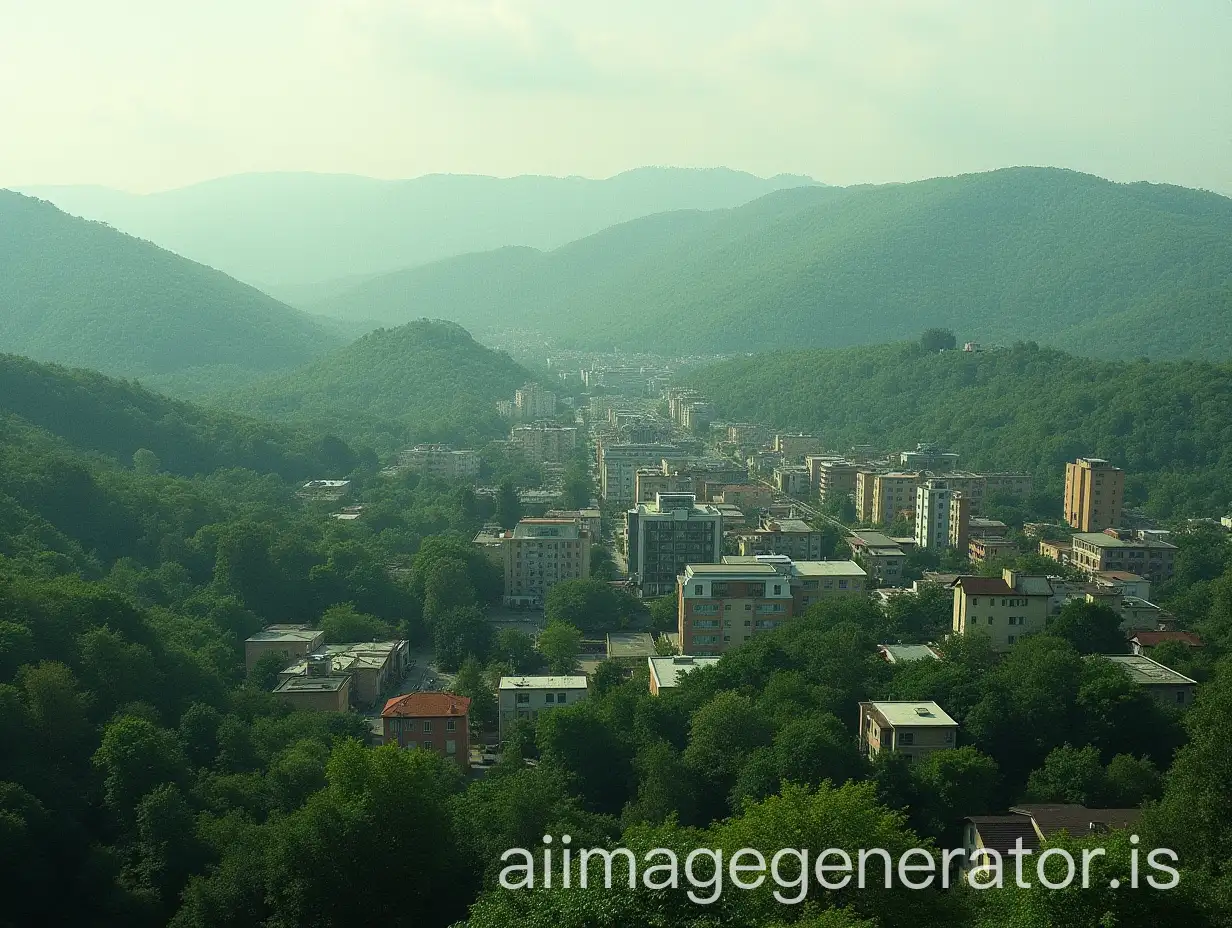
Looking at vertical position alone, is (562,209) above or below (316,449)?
above

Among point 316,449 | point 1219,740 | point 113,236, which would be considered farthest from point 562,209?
point 1219,740

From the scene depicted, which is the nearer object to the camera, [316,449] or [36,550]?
[36,550]

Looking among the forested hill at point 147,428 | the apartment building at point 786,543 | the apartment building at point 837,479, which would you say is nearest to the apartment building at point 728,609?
the apartment building at point 786,543

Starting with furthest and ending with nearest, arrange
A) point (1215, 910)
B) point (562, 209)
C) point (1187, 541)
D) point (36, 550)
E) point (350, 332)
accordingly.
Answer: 1. point (562, 209)
2. point (350, 332)
3. point (1187, 541)
4. point (36, 550)
5. point (1215, 910)

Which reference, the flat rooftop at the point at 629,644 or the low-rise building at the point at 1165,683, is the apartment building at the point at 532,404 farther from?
the low-rise building at the point at 1165,683

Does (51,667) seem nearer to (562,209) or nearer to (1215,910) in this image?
(1215,910)

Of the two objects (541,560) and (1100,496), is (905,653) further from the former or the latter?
(1100,496)

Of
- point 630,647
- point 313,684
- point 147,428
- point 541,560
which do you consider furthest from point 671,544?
point 147,428
